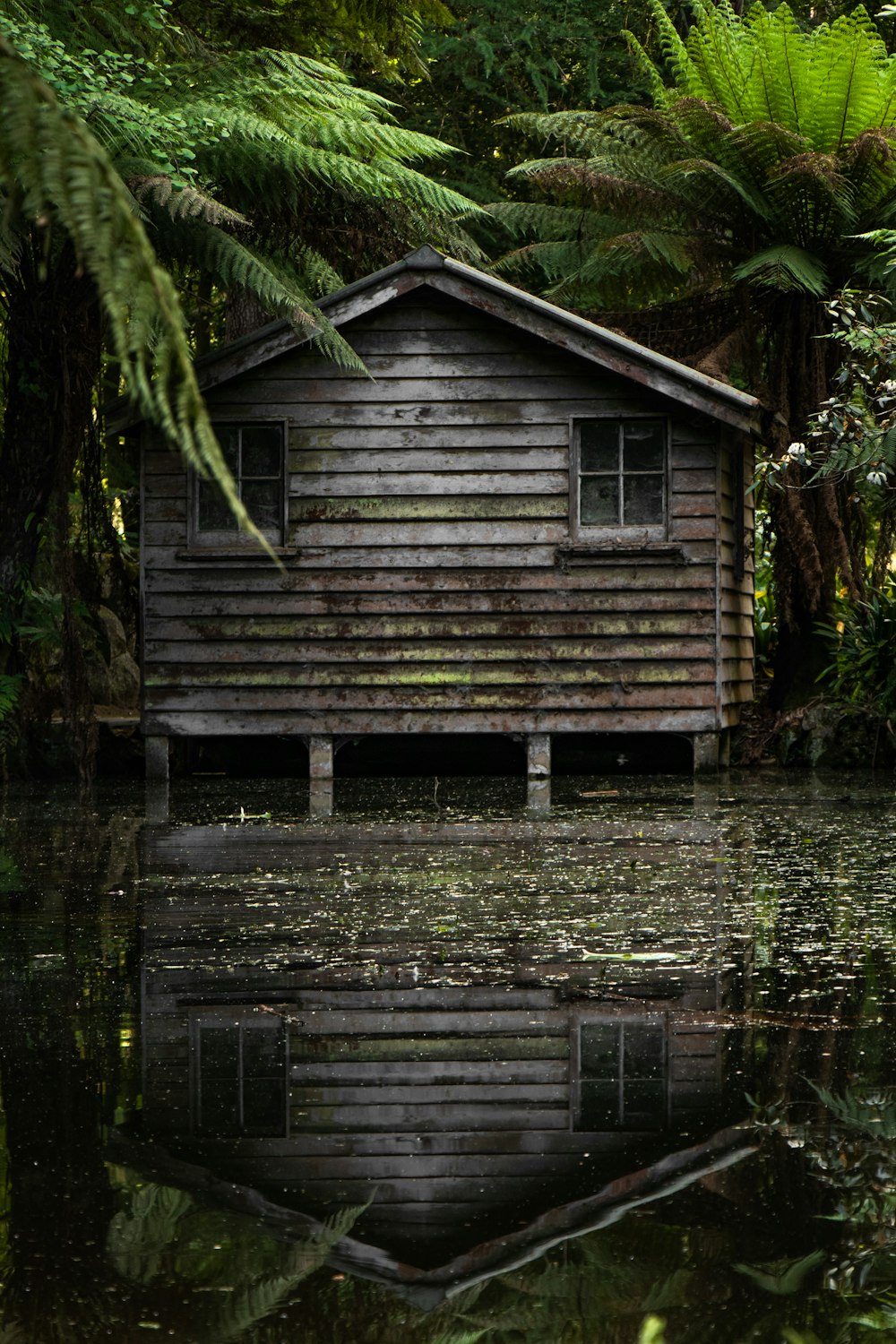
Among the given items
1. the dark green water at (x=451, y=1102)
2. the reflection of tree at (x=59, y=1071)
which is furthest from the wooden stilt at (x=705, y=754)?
the reflection of tree at (x=59, y=1071)

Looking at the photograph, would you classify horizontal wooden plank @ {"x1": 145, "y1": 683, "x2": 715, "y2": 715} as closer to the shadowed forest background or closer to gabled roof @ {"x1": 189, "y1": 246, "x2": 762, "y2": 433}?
the shadowed forest background

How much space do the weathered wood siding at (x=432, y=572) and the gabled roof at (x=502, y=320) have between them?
0.85 ft

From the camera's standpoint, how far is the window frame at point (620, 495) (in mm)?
11352

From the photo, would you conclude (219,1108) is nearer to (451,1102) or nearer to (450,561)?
(451,1102)

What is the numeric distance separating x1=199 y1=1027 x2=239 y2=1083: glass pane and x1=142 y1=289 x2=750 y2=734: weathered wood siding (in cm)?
786

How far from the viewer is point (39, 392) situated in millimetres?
9984

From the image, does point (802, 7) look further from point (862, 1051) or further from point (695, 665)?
point (862, 1051)

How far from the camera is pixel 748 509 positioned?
13023 mm

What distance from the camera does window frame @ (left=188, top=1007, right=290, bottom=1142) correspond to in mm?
2768

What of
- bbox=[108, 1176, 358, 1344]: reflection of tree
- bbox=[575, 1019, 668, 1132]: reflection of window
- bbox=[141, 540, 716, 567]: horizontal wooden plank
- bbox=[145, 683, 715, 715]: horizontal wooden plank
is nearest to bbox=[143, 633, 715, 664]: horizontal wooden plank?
bbox=[145, 683, 715, 715]: horizontal wooden plank

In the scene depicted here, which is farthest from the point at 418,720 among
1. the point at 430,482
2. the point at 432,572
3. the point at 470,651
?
the point at 430,482

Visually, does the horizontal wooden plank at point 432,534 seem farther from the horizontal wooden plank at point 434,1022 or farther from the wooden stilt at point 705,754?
the horizontal wooden plank at point 434,1022

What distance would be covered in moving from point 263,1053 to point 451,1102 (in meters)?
0.57

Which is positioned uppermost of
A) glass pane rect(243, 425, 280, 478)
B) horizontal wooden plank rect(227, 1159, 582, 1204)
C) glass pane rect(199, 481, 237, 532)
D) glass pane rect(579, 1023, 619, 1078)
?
glass pane rect(243, 425, 280, 478)
